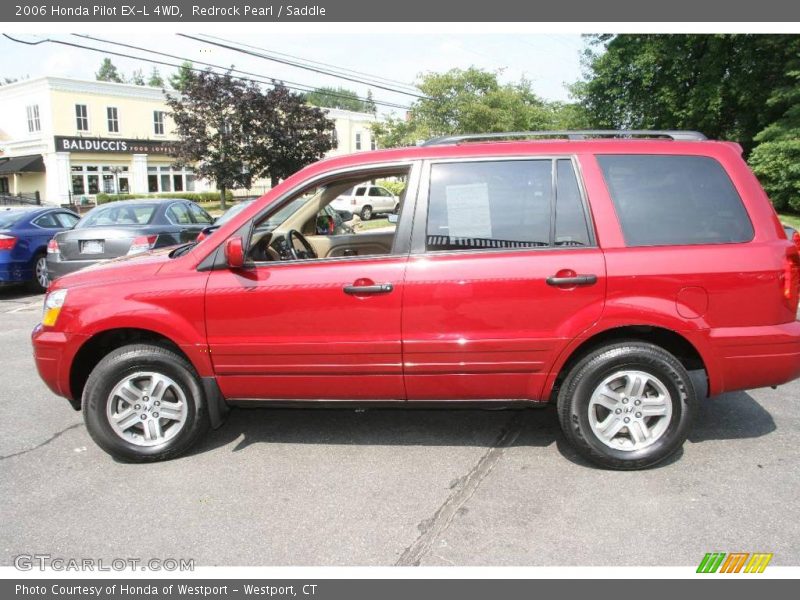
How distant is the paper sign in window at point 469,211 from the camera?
3.61m

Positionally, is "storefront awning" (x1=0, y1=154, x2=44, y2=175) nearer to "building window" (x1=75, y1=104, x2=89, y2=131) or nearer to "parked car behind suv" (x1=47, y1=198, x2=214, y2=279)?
"building window" (x1=75, y1=104, x2=89, y2=131)

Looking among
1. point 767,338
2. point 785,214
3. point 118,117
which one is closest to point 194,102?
point 118,117

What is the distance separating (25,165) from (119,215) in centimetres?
3342

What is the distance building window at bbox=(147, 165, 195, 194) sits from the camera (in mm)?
41312

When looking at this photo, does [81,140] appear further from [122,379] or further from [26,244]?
[122,379]

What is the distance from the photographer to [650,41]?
23.4m

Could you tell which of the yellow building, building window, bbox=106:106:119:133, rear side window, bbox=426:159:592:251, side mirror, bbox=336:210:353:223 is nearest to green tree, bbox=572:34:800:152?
side mirror, bbox=336:210:353:223

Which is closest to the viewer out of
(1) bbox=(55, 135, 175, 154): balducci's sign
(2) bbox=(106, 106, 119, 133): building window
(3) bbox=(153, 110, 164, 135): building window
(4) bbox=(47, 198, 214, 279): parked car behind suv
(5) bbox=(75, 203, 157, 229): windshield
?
(4) bbox=(47, 198, 214, 279): parked car behind suv

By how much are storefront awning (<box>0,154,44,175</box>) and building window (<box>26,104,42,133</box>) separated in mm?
1717

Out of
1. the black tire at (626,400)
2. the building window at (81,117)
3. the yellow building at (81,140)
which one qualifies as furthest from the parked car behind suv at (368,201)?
the black tire at (626,400)

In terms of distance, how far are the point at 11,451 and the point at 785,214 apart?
1939 cm

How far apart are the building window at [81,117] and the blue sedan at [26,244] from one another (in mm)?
30763

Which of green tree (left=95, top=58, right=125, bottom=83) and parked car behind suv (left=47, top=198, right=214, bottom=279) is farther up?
green tree (left=95, top=58, right=125, bottom=83)

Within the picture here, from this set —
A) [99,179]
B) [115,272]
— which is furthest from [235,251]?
[99,179]
